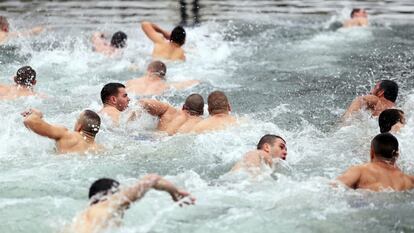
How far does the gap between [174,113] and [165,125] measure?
0.20 metres

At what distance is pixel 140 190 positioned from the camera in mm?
4840

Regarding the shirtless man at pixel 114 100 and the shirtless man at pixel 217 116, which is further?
the shirtless man at pixel 114 100

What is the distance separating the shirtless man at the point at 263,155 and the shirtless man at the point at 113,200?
1687mm

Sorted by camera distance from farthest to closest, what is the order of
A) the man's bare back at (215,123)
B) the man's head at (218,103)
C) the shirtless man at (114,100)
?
the shirtless man at (114,100), the man's head at (218,103), the man's bare back at (215,123)

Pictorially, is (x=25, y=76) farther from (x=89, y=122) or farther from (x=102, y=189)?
(x=102, y=189)

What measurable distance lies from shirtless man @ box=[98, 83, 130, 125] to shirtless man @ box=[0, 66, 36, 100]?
178 cm

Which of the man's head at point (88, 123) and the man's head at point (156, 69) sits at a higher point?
the man's head at point (156, 69)

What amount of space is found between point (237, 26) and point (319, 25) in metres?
1.96

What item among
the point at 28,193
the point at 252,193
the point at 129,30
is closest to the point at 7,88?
the point at 28,193

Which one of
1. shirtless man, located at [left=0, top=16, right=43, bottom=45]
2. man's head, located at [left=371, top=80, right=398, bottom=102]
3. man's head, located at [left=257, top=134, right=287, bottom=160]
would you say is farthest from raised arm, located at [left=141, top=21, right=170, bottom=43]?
man's head, located at [left=257, top=134, right=287, bottom=160]

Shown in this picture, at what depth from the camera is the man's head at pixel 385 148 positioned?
6250 mm

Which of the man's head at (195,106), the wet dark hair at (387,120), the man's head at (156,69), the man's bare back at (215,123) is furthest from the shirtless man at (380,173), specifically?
the man's head at (156,69)

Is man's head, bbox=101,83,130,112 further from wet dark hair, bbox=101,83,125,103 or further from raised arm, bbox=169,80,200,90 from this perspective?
raised arm, bbox=169,80,200,90

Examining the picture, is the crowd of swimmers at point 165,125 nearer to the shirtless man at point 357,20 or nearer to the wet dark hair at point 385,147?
the wet dark hair at point 385,147
